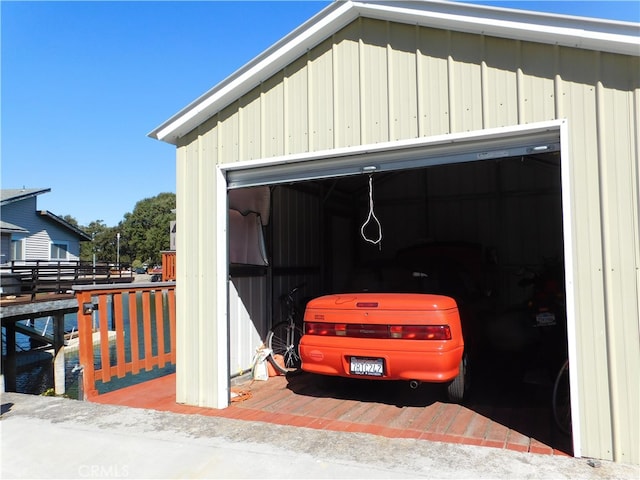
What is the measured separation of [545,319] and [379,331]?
5.74 feet

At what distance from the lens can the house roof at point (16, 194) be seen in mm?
23723

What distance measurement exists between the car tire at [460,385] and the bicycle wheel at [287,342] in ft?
8.21

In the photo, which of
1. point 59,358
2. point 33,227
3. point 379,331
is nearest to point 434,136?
point 379,331

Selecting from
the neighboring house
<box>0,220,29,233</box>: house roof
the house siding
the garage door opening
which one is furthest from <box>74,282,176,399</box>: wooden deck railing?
the house siding

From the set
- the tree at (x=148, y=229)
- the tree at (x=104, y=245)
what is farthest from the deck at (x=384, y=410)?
the tree at (x=104, y=245)

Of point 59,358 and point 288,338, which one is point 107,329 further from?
point 59,358

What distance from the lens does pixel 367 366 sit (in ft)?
15.5

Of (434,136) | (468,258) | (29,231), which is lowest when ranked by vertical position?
(468,258)

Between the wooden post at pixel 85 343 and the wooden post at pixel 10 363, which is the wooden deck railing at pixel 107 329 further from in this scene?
the wooden post at pixel 10 363

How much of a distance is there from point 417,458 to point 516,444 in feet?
3.00

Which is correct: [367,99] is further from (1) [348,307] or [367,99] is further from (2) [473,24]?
(1) [348,307]

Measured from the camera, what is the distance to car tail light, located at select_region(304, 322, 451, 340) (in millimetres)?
4527

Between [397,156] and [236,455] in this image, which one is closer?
[236,455]

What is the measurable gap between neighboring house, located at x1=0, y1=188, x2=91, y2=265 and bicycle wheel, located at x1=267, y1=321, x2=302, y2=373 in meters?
20.5
